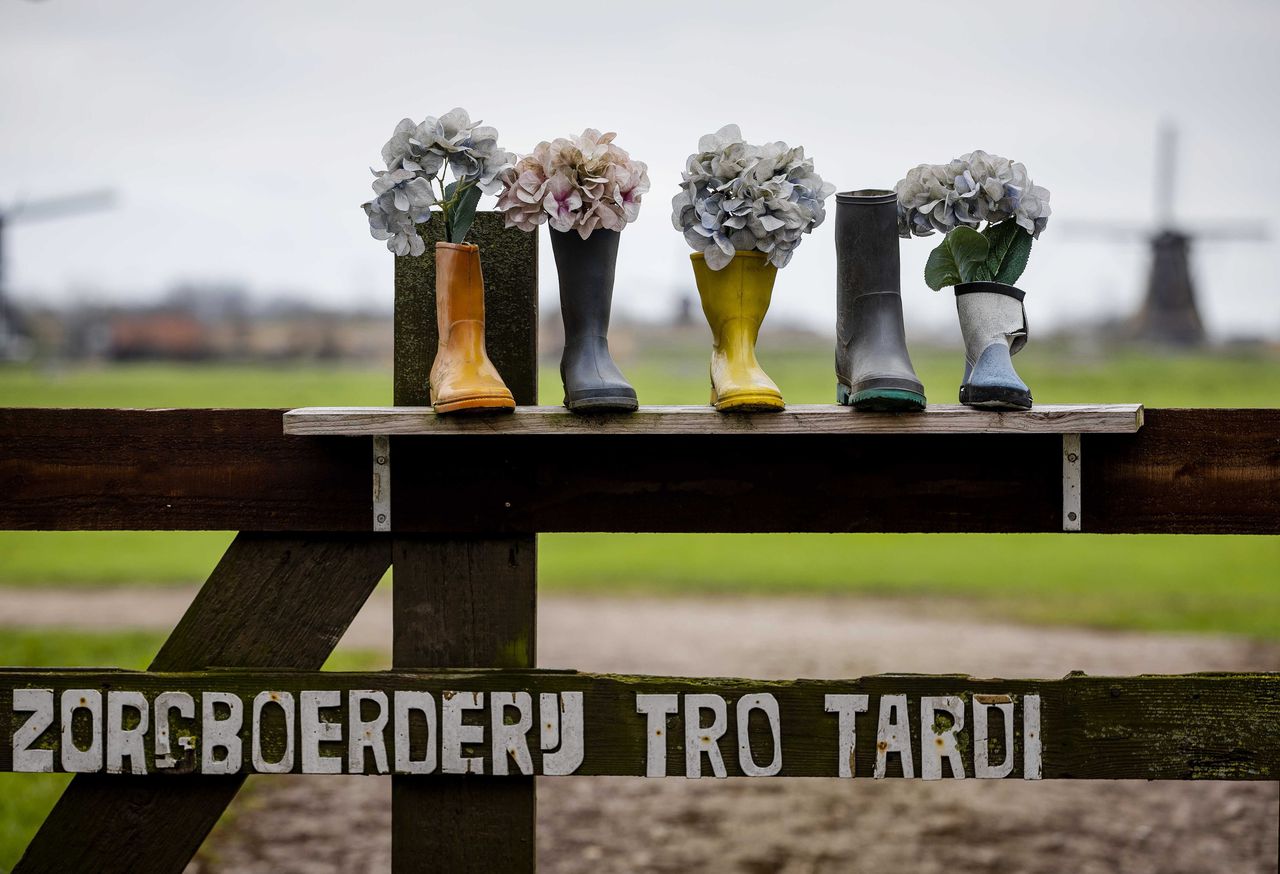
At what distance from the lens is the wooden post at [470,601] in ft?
6.17

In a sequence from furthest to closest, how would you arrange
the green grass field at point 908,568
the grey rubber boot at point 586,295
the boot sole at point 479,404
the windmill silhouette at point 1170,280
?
the windmill silhouette at point 1170,280 → the green grass field at point 908,568 → the grey rubber boot at point 586,295 → the boot sole at point 479,404

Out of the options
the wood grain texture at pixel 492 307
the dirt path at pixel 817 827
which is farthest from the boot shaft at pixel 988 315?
the dirt path at pixel 817 827

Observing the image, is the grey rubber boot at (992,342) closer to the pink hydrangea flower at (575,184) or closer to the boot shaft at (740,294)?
the boot shaft at (740,294)

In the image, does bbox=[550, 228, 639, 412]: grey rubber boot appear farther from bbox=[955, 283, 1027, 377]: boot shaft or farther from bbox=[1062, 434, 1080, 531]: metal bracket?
bbox=[1062, 434, 1080, 531]: metal bracket

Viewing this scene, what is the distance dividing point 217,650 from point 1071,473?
135 centimetres

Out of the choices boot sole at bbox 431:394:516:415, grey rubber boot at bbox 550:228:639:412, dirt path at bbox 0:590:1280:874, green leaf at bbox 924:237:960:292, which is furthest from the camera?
dirt path at bbox 0:590:1280:874

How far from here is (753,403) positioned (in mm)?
1701

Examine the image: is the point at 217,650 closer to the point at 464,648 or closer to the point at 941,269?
the point at 464,648

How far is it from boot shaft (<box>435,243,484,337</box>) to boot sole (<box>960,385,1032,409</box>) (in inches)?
28.6

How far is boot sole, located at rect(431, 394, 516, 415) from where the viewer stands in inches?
66.6

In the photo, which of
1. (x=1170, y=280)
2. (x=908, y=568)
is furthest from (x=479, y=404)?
(x=1170, y=280)

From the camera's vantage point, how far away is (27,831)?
418 cm

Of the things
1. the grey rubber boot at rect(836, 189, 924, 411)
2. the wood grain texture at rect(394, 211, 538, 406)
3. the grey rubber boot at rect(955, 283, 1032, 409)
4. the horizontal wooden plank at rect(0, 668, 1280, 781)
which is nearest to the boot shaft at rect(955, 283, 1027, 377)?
the grey rubber boot at rect(955, 283, 1032, 409)

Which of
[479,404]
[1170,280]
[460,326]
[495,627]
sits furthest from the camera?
[1170,280]
